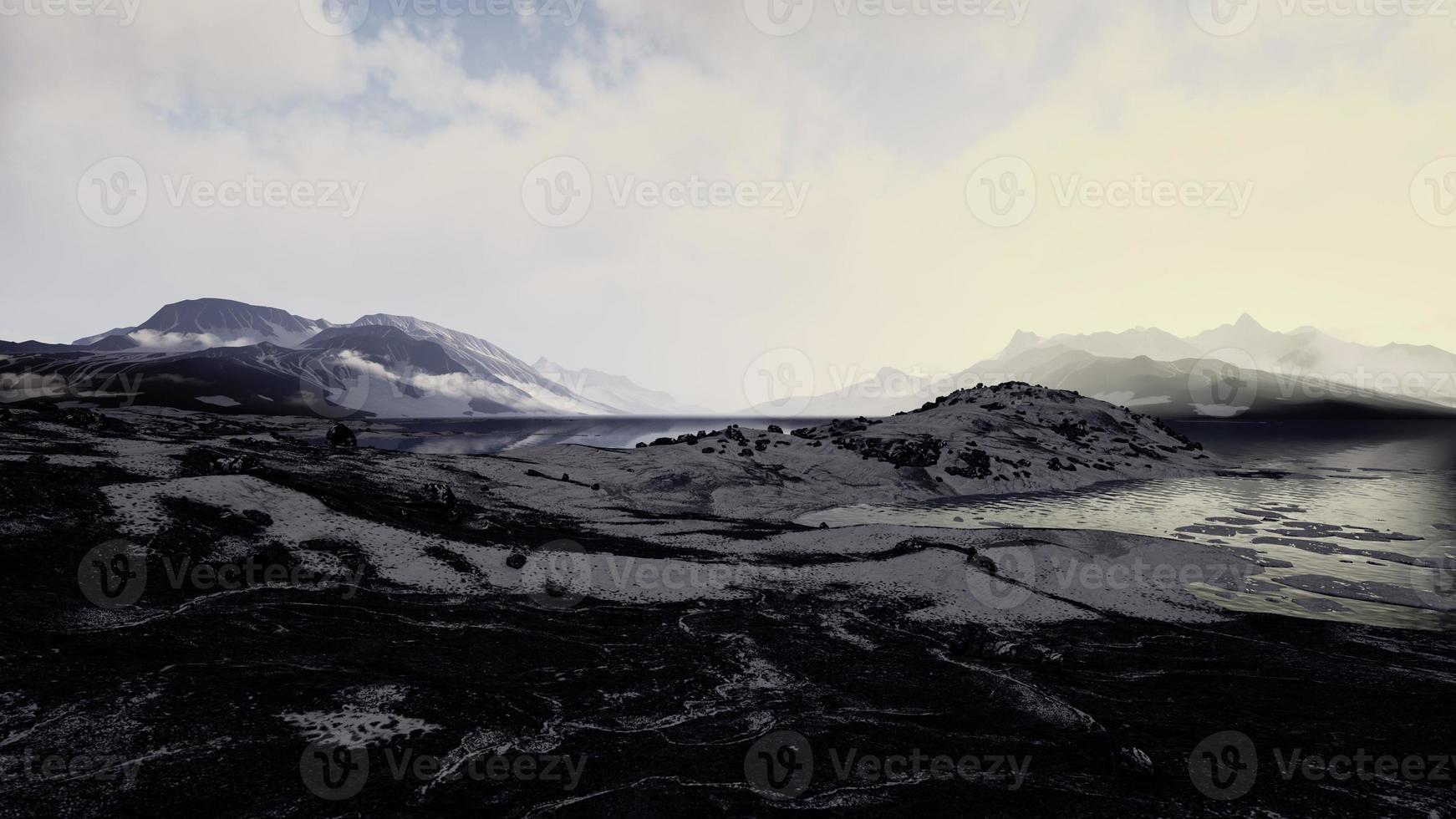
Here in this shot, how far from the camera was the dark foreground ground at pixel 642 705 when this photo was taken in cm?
704

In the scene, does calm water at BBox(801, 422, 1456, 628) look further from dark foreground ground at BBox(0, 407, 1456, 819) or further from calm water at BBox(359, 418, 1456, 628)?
dark foreground ground at BBox(0, 407, 1456, 819)

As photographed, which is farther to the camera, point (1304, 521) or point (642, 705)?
point (1304, 521)

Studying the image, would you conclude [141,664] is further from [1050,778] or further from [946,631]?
[946,631]

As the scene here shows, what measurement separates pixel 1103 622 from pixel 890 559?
5675mm

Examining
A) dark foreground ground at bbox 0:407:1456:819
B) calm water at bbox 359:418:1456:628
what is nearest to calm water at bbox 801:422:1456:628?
calm water at bbox 359:418:1456:628

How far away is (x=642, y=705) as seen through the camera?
9570mm

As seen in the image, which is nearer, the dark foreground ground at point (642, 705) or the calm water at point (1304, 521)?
the dark foreground ground at point (642, 705)

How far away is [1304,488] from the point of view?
41.0 m

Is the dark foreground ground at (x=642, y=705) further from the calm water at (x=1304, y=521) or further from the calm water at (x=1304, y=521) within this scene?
the calm water at (x=1304, y=521)

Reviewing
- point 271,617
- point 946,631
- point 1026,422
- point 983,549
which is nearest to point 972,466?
point 1026,422

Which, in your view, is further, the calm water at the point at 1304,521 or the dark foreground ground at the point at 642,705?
the calm water at the point at 1304,521

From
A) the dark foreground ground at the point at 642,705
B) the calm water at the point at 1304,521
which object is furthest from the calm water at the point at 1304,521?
the dark foreground ground at the point at 642,705

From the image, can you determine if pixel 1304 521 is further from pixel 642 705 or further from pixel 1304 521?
pixel 642 705

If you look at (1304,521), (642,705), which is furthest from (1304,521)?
(642,705)
